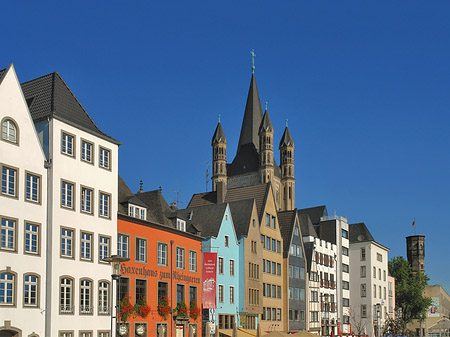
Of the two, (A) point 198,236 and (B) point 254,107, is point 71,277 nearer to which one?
(A) point 198,236

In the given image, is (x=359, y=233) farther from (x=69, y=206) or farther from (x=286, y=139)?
(x=69, y=206)

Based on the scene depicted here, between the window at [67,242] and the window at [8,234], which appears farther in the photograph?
the window at [67,242]

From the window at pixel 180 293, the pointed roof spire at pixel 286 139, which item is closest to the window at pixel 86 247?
the window at pixel 180 293

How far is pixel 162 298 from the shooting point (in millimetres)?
53031

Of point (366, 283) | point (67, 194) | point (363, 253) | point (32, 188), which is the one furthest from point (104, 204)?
point (363, 253)

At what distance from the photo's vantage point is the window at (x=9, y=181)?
37938 mm

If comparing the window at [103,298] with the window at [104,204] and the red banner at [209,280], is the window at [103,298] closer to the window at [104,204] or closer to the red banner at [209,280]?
the window at [104,204]

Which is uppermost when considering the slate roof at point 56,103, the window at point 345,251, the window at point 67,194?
the slate roof at point 56,103

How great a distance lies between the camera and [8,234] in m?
37.9

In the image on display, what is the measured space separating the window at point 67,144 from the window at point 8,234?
6.19 metres

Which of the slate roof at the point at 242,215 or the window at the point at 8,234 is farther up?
the slate roof at the point at 242,215

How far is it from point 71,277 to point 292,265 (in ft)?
134

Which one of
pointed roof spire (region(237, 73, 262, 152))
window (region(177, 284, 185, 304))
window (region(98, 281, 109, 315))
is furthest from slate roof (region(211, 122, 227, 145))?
window (region(98, 281, 109, 315))

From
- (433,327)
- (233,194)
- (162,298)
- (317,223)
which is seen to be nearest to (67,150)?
(162,298)
